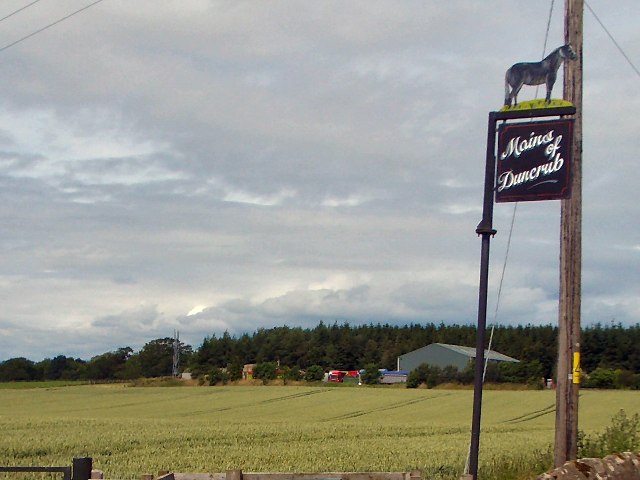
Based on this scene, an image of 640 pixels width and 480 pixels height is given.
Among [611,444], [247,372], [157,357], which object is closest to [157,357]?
[157,357]

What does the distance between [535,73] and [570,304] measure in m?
3.09

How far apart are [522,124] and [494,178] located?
2.55 feet

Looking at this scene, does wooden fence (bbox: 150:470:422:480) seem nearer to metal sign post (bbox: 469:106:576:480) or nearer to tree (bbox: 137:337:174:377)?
metal sign post (bbox: 469:106:576:480)

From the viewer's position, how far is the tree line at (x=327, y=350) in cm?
10181

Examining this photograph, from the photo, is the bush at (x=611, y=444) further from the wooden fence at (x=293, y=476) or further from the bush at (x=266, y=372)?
the bush at (x=266, y=372)

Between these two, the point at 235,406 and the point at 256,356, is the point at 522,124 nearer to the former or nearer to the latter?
the point at 235,406

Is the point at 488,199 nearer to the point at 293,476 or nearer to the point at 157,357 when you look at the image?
the point at 293,476

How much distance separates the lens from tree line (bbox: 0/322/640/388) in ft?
334

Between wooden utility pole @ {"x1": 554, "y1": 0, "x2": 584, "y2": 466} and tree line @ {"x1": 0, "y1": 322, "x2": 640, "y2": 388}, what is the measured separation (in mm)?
87705

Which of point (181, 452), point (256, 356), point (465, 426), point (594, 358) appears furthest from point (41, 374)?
point (181, 452)

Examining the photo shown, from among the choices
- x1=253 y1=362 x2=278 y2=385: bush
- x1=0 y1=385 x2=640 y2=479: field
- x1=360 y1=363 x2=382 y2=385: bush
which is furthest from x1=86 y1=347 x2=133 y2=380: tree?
x1=0 y1=385 x2=640 y2=479: field

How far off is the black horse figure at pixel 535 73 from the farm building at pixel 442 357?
81.6 m

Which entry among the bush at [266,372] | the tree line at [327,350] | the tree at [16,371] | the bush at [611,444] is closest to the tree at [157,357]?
the tree line at [327,350]

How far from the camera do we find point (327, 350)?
123375 mm
